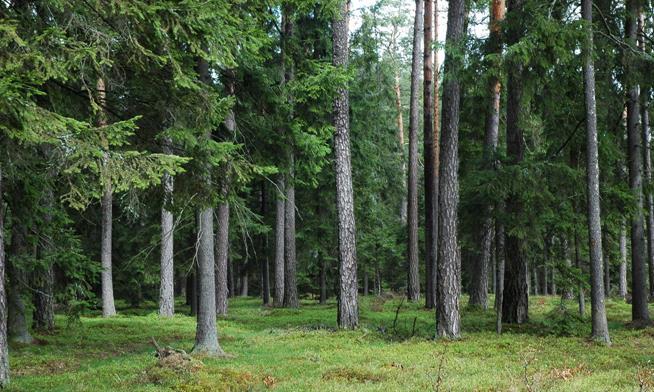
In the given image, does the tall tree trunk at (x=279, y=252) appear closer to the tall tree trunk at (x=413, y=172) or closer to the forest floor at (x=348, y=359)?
the tall tree trunk at (x=413, y=172)

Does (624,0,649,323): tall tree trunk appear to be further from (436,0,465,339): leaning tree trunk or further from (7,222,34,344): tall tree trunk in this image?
(7,222,34,344): tall tree trunk

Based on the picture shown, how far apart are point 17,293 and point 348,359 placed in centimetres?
743

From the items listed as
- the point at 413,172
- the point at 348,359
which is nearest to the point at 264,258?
the point at 413,172

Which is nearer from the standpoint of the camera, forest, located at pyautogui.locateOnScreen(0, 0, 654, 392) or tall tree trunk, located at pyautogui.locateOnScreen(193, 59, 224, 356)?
forest, located at pyautogui.locateOnScreen(0, 0, 654, 392)

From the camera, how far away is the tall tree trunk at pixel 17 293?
1191cm

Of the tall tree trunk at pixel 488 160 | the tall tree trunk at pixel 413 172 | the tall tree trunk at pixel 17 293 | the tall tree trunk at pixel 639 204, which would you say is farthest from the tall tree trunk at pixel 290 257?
the tall tree trunk at pixel 639 204

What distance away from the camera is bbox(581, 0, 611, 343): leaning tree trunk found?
1177 cm

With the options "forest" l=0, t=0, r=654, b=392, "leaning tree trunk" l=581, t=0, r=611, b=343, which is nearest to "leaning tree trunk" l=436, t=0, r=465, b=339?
"forest" l=0, t=0, r=654, b=392

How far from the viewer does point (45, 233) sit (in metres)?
12.0

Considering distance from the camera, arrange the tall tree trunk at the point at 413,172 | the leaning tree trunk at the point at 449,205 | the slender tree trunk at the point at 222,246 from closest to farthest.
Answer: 1. the leaning tree trunk at the point at 449,205
2. the slender tree trunk at the point at 222,246
3. the tall tree trunk at the point at 413,172

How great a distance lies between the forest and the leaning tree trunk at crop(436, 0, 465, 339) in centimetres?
4

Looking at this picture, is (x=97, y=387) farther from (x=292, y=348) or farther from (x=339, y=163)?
(x=339, y=163)

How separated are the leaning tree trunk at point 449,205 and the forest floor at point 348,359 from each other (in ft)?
2.29

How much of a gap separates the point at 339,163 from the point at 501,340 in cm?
556
